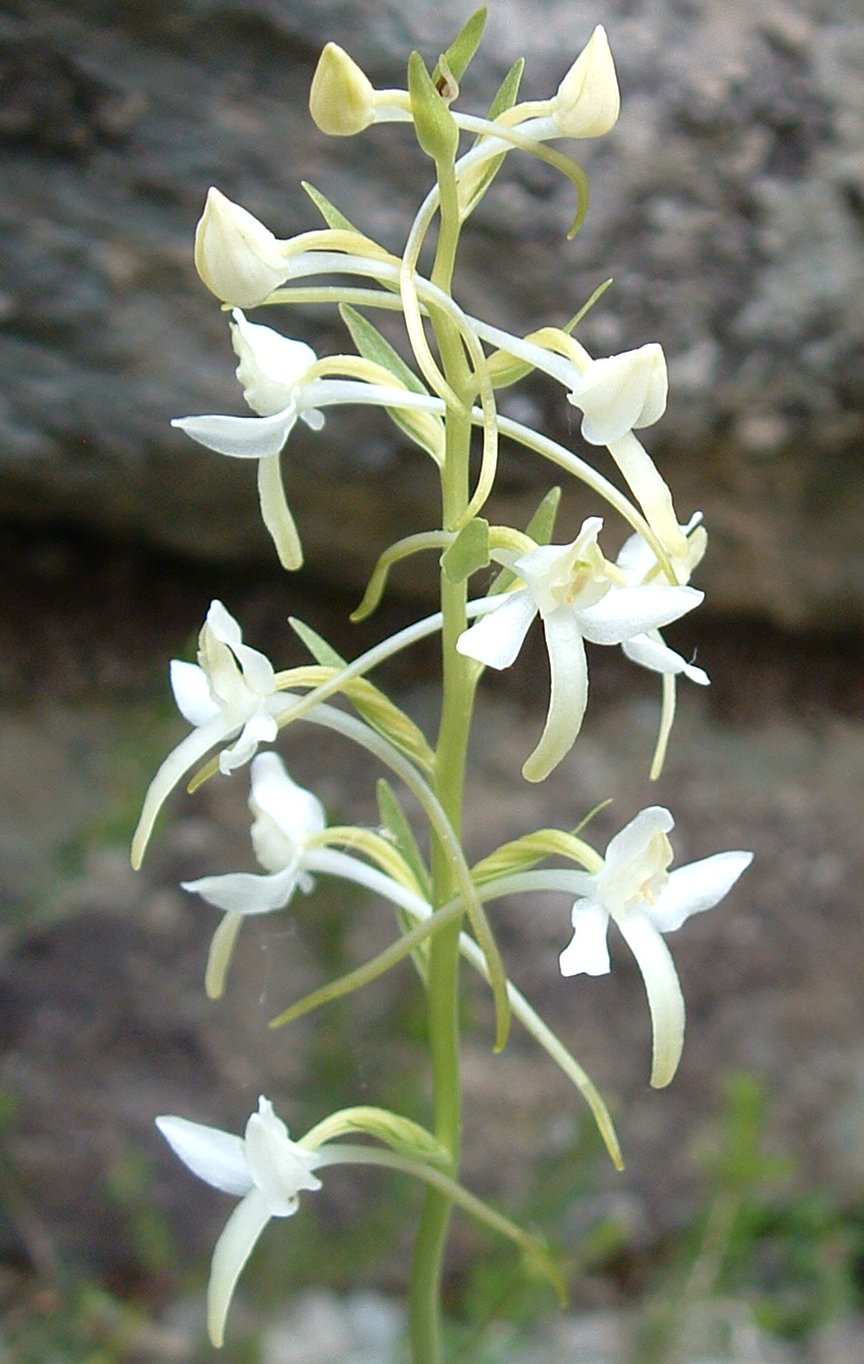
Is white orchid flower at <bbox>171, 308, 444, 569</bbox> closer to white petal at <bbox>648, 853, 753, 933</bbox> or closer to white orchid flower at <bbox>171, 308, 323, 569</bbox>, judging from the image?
white orchid flower at <bbox>171, 308, 323, 569</bbox>

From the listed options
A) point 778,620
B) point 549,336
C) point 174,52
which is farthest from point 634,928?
point 778,620

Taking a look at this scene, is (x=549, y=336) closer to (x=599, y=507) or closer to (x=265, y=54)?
(x=265, y=54)

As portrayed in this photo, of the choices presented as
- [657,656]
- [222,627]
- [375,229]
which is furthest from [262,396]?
[375,229]

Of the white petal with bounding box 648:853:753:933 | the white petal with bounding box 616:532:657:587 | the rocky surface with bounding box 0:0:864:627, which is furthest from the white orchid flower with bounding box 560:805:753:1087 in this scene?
the rocky surface with bounding box 0:0:864:627

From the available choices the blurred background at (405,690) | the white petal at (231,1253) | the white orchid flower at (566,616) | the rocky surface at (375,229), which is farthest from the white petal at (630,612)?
the rocky surface at (375,229)

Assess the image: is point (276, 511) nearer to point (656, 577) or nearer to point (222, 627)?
point (222, 627)

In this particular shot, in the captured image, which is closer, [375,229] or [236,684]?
[236,684]
